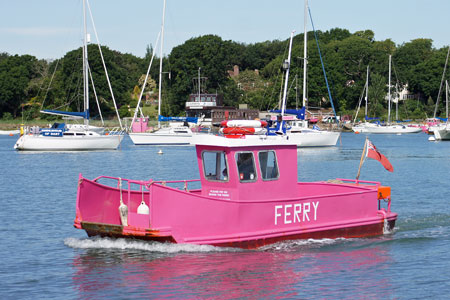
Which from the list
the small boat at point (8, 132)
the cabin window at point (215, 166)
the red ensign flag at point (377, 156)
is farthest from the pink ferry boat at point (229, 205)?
the small boat at point (8, 132)

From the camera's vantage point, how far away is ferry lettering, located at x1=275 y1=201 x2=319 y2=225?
18391 mm

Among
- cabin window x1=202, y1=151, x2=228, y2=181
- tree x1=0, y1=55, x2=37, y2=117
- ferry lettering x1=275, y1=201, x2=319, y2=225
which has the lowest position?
ferry lettering x1=275, y1=201, x2=319, y2=225

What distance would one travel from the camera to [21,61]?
131500 millimetres

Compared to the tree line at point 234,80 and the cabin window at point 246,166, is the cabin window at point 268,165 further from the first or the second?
the tree line at point 234,80

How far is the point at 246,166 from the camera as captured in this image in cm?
1841

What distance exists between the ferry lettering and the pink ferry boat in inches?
1.0

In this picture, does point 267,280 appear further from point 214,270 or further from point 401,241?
point 401,241

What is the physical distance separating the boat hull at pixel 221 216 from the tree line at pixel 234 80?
9834cm

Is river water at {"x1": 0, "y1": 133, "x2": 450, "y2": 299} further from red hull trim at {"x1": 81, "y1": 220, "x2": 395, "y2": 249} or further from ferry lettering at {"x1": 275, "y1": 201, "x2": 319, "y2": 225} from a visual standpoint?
ferry lettering at {"x1": 275, "y1": 201, "x2": 319, "y2": 225}

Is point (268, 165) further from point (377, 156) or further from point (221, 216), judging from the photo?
point (377, 156)

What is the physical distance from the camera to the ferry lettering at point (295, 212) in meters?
18.4

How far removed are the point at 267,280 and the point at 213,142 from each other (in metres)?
3.93

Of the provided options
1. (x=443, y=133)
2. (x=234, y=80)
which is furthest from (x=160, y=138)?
(x=234, y=80)

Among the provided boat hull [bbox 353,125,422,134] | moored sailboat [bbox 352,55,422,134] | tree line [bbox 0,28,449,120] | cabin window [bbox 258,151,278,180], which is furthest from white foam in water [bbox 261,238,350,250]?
tree line [bbox 0,28,449,120]
